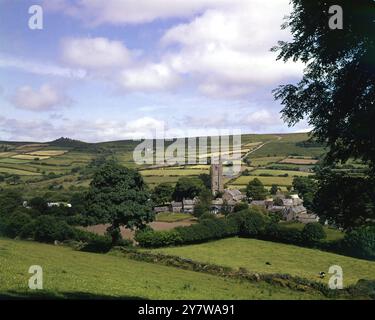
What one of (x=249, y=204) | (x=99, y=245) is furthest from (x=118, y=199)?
(x=249, y=204)

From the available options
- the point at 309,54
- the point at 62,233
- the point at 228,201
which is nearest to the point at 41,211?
the point at 62,233

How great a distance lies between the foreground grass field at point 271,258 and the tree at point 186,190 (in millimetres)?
52355

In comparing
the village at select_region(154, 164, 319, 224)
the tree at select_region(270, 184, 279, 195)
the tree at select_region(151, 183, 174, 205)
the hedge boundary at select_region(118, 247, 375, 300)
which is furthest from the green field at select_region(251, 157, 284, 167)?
the hedge boundary at select_region(118, 247, 375, 300)

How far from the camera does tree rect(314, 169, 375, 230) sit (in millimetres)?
15922

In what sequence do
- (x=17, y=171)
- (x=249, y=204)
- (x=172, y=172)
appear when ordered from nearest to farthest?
(x=249, y=204) < (x=17, y=171) < (x=172, y=172)

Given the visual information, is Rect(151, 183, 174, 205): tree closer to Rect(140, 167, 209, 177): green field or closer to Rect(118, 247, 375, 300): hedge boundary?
Rect(140, 167, 209, 177): green field

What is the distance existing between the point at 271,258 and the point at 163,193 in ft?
224

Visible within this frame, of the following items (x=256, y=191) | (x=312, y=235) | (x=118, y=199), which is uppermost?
(x=118, y=199)

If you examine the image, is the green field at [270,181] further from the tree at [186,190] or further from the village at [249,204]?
the tree at [186,190]

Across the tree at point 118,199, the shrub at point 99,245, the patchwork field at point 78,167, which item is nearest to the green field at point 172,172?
the patchwork field at point 78,167

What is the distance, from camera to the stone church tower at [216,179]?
439 feet

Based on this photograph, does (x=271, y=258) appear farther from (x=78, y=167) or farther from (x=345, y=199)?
(x=78, y=167)

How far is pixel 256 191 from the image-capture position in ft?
396
